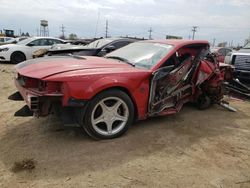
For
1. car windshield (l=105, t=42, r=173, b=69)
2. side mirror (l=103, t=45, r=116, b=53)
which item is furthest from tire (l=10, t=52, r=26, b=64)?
car windshield (l=105, t=42, r=173, b=69)

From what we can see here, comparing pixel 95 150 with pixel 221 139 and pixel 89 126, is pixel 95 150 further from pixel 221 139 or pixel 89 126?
pixel 221 139

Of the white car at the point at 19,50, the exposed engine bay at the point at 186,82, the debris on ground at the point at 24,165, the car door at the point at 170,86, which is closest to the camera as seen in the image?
the debris on ground at the point at 24,165

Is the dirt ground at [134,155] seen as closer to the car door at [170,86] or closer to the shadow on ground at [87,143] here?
the shadow on ground at [87,143]

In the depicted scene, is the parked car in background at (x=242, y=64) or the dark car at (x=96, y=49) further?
the parked car in background at (x=242, y=64)

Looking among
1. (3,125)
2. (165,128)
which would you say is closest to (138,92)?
(165,128)

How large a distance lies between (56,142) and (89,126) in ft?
1.79

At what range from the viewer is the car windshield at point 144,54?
4396 mm

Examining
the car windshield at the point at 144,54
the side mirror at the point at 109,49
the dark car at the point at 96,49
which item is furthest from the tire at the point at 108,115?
the side mirror at the point at 109,49

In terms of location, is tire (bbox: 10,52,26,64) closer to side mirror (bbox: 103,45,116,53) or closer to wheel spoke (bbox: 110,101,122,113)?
side mirror (bbox: 103,45,116,53)

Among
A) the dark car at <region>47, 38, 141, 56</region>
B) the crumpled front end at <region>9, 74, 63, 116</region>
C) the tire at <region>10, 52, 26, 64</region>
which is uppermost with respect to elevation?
the dark car at <region>47, 38, 141, 56</region>

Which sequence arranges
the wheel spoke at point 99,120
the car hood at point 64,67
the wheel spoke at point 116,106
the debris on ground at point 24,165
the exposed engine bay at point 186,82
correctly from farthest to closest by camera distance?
the exposed engine bay at point 186,82, the wheel spoke at point 116,106, the wheel spoke at point 99,120, the car hood at point 64,67, the debris on ground at point 24,165

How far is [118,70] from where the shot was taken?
3.93 metres

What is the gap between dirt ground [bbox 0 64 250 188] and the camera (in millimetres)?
2928

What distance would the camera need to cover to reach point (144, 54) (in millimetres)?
4664
